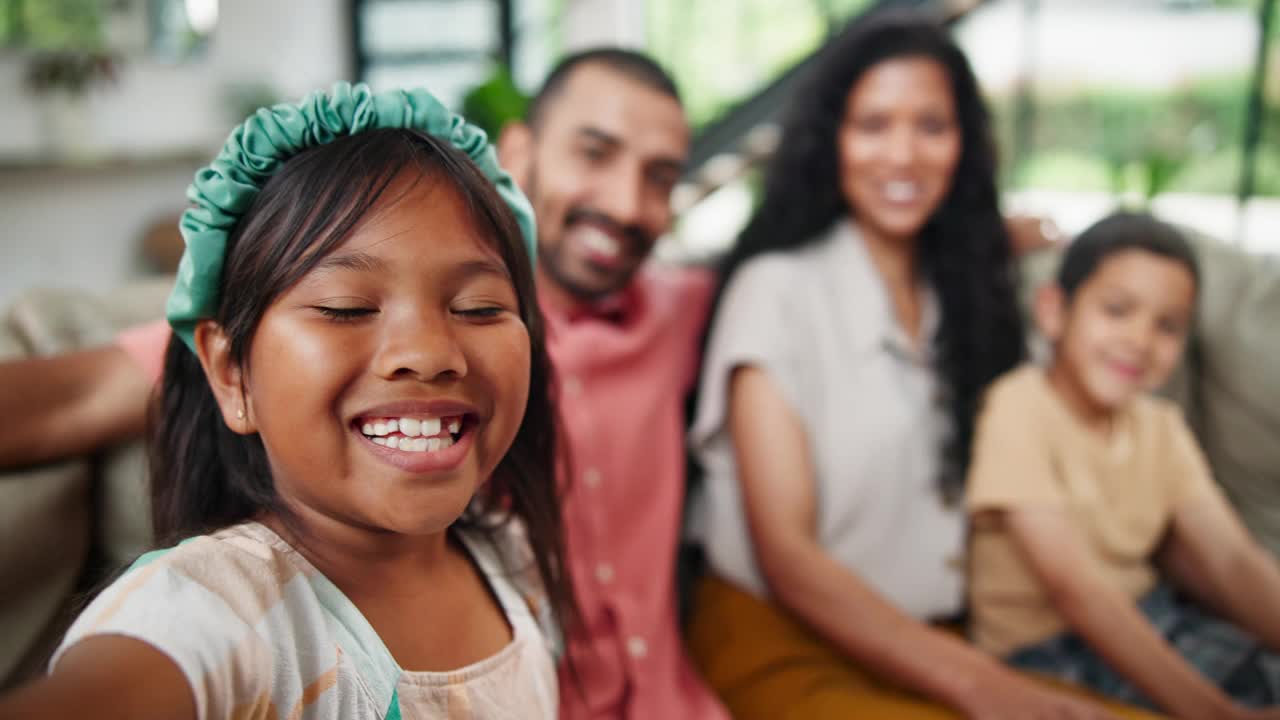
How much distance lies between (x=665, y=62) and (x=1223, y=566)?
1.40 m

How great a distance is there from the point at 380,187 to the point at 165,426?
1.11ft

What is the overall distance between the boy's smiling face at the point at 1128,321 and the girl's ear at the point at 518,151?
0.89 m

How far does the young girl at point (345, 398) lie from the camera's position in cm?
68

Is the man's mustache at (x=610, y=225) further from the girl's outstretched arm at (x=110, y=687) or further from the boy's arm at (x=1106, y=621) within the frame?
the girl's outstretched arm at (x=110, y=687)

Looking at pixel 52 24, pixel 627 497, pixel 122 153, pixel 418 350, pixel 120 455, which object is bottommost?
pixel 627 497

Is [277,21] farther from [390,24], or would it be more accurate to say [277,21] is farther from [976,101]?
[976,101]

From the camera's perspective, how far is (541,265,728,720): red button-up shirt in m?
1.36

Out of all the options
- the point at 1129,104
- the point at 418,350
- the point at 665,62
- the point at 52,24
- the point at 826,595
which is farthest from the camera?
the point at 52,24

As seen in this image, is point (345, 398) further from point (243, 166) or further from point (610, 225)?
point (610, 225)

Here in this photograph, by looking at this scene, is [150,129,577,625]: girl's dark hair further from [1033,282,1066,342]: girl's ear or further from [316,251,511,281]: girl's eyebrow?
[1033,282,1066,342]: girl's ear

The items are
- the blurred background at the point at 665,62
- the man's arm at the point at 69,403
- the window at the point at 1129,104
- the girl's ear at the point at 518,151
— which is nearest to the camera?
the man's arm at the point at 69,403

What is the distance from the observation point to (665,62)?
208cm

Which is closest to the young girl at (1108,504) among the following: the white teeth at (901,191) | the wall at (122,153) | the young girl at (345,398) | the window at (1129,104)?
the white teeth at (901,191)

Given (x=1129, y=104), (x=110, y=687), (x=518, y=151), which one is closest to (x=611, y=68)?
(x=518, y=151)
